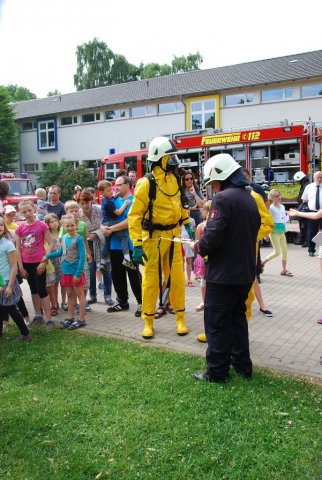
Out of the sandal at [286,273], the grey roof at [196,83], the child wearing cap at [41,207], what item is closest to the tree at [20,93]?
the grey roof at [196,83]

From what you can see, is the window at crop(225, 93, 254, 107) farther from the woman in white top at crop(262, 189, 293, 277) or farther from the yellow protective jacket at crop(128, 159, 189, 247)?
the yellow protective jacket at crop(128, 159, 189, 247)

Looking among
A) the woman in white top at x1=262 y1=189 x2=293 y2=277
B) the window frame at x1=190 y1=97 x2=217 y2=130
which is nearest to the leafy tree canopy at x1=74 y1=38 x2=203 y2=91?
the window frame at x1=190 y1=97 x2=217 y2=130

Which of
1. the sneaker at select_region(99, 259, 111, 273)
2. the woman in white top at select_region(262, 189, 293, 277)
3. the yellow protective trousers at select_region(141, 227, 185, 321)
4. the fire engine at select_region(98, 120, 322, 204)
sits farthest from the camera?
the fire engine at select_region(98, 120, 322, 204)

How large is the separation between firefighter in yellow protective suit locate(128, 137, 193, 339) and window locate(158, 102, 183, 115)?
26418 millimetres

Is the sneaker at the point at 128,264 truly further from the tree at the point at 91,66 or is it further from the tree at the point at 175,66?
the tree at the point at 175,66

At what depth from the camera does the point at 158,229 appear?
5.80 meters

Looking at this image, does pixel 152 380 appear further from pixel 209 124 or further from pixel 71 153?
pixel 71 153

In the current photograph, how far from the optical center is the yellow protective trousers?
581 centimetres

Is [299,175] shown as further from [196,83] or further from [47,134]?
[47,134]

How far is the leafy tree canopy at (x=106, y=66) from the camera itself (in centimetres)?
5809

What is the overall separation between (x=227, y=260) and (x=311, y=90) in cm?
2487

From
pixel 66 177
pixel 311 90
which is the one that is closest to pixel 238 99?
pixel 311 90

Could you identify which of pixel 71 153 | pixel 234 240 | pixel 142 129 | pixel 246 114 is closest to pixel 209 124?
pixel 246 114

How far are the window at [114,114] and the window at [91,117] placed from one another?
943 millimetres
